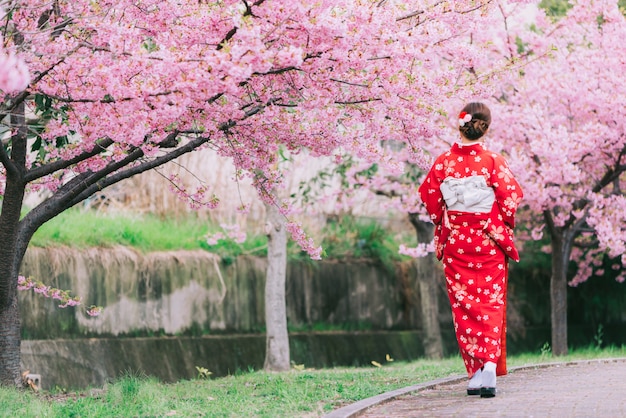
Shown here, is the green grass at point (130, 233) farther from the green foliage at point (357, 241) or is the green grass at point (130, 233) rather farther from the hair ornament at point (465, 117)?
the hair ornament at point (465, 117)

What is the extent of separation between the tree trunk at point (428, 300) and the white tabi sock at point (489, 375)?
304 inches

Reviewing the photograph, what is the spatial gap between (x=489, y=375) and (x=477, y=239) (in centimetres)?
97

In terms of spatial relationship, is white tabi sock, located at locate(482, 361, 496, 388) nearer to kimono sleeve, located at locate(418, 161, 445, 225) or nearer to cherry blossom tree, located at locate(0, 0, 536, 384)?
kimono sleeve, located at locate(418, 161, 445, 225)

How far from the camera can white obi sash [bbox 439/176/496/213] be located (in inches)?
273

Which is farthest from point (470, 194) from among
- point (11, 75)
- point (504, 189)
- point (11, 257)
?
point (11, 257)

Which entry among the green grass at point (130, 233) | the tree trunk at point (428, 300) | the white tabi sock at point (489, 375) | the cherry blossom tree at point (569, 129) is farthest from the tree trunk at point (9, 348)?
the tree trunk at point (428, 300)

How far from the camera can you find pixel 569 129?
13375 mm

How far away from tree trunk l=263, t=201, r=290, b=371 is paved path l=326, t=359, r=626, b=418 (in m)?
3.54

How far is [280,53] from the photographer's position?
5.37 meters

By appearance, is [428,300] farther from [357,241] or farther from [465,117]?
[465,117]

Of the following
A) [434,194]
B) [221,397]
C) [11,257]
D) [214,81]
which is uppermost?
[214,81]

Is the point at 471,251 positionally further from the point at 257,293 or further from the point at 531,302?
the point at 531,302

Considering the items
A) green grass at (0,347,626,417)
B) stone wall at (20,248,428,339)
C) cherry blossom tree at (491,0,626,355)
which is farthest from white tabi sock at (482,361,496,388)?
Result: stone wall at (20,248,428,339)

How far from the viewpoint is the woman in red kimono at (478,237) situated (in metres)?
6.93
